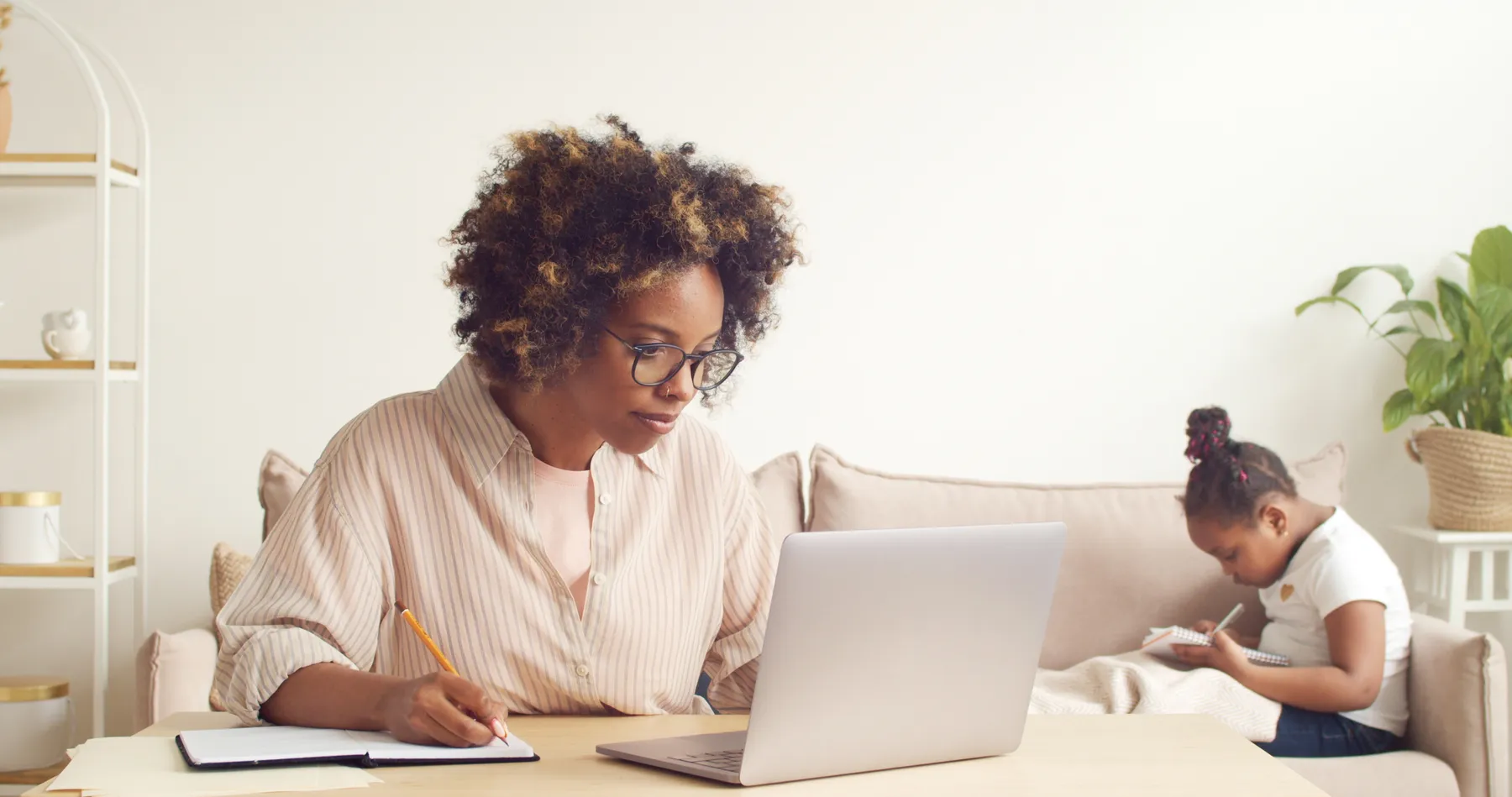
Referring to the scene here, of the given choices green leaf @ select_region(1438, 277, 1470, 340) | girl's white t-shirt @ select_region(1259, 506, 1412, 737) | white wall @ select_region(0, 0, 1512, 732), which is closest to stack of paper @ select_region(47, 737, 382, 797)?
girl's white t-shirt @ select_region(1259, 506, 1412, 737)

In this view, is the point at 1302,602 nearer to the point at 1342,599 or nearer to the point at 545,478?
the point at 1342,599

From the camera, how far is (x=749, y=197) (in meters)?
1.30

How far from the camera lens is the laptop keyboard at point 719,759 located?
3.21 feet

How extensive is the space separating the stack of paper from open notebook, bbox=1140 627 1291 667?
62.2 inches

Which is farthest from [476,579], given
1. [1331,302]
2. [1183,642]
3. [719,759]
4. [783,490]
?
[1331,302]

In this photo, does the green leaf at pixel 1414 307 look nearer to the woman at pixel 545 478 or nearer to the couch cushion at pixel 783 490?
the couch cushion at pixel 783 490

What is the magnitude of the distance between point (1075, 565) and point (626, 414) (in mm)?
1381

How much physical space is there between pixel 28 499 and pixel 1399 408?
2.85 meters

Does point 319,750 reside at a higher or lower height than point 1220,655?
higher

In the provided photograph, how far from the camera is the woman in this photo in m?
1.19

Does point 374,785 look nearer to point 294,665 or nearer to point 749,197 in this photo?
point 294,665

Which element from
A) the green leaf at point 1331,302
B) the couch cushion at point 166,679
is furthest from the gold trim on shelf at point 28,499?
the green leaf at point 1331,302

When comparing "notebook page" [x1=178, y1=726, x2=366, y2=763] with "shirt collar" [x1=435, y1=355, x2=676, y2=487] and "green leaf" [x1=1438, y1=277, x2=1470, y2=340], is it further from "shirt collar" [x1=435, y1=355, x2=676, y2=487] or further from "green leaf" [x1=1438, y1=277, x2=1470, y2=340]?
"green leaf" [x1=1438, y1=277, x2=1470, y2=340]

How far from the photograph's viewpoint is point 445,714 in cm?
101
